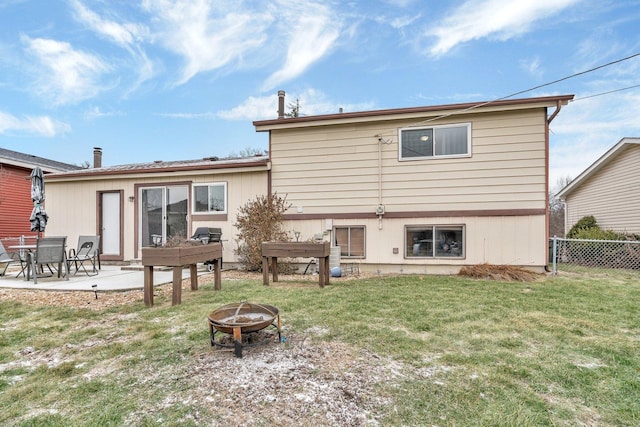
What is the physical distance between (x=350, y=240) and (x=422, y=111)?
3358 millimetres

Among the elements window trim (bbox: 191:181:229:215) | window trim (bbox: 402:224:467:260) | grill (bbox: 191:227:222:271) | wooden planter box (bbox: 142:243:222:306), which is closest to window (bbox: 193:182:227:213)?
window trim (bbox: 191:181:229:215)

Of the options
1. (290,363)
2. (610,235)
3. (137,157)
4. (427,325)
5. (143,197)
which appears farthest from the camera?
(137,157)

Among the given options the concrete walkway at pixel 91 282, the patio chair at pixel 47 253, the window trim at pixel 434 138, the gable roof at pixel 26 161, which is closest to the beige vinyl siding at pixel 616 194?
the window trim at pixel 434 138

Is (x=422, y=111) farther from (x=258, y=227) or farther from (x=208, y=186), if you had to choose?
(x=208, y=186)

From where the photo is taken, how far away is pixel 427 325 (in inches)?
139

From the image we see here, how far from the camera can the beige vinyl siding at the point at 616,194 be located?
10867mm

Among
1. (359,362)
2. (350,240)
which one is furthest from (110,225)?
(359,362)

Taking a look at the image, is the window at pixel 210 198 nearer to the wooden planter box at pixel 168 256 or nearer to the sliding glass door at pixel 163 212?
the sliding glass door at pixel 163 212

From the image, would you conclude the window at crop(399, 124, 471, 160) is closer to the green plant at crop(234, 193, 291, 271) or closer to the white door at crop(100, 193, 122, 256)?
the green plant at crop(234, 193, 291, 271)

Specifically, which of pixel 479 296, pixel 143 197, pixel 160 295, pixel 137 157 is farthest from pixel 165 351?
pixel 137 157

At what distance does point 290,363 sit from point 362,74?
12655 millimetres

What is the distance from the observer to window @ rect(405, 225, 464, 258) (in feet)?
23.9

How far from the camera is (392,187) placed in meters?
7.57

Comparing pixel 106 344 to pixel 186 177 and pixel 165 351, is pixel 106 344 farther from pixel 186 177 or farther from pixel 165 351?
pixel 186 177
